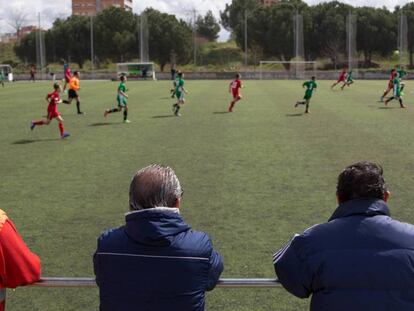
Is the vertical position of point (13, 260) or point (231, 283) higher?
point (13, 260)

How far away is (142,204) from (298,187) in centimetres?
750

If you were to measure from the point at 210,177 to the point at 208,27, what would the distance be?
117m

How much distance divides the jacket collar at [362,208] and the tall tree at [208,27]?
124 m

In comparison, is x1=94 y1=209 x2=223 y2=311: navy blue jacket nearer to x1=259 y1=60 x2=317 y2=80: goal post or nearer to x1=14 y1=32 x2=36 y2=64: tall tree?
x1=259 y1=60 x2=317 y2=80: goal post

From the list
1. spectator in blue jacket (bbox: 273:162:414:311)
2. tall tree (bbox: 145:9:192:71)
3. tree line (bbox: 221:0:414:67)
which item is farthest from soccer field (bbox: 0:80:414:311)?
tall tree (bbox: 145:9:192:71)

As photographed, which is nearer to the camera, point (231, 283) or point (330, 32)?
point (231, 283)

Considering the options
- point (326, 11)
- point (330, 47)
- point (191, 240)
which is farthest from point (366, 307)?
point (326, 11)

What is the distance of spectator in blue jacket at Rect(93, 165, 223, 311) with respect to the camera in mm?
2775

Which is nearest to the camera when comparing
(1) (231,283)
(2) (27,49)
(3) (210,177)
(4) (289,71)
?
(1) (231,283)

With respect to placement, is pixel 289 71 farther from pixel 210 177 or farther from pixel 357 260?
pixel 357 260

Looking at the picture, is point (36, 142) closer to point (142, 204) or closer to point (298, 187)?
point (298, 187)

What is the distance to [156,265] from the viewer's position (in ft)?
9.11

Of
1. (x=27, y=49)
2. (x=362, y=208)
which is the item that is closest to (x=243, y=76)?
(x=27, y=49)

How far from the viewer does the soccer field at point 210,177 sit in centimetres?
649
